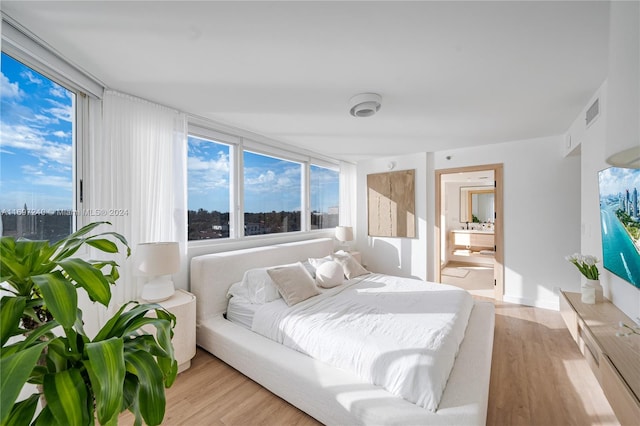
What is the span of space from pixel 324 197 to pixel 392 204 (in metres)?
1.31

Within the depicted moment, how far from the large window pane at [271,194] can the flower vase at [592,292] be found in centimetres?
357

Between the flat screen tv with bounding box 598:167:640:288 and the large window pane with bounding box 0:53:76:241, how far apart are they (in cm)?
402

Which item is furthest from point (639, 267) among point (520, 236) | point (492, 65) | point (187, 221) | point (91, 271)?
point (187, 221)

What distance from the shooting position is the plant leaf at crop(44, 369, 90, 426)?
0.67 meters

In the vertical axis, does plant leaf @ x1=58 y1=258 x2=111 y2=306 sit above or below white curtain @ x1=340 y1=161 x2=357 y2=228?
below

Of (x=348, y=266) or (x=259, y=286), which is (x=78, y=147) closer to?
(x=259, y=286)

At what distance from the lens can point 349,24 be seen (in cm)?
153

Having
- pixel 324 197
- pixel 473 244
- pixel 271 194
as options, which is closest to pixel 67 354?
pixel 271 194

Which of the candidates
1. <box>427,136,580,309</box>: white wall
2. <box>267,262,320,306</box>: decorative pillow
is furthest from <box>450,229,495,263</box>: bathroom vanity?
<box>267,262,320,306</box>: decorative pillow

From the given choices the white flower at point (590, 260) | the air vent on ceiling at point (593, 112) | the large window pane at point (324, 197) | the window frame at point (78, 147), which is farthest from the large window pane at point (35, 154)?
the white flower at point (590, 260)

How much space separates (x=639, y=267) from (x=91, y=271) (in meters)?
2.97

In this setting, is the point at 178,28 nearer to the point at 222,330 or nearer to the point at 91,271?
the point at 91,271

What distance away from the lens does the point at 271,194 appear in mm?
4113

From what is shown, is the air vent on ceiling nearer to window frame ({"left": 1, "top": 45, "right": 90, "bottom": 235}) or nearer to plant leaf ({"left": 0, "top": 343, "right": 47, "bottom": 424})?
plant leaf ({"left": 0, "top": 343, "right": 47, "bottom": 424})
